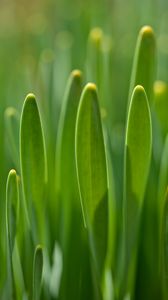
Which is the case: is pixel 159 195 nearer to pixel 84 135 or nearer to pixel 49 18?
pixel 84 135

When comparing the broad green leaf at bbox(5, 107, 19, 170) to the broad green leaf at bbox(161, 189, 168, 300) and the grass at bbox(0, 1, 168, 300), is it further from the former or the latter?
the broad green leaf at bbox(161, 189, 168, 300)

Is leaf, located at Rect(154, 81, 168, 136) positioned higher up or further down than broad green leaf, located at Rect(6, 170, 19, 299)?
higher up

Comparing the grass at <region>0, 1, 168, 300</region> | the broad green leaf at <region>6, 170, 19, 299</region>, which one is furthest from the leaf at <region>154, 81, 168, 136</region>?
the broad green leaf at <region>6, 170, 19, 299</region>

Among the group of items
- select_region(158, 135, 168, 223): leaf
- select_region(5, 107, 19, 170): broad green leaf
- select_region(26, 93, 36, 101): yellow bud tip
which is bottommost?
select_region(158, 135, 168, 223): leaf

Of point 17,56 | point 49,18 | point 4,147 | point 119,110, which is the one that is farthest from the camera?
point 49,18

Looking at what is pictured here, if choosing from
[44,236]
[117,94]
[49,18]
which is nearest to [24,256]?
[44,236]

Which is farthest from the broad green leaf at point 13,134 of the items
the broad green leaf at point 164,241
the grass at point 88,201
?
the broad green leaf at point 164,241
